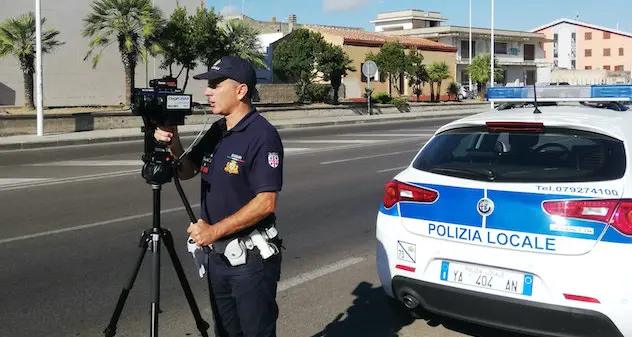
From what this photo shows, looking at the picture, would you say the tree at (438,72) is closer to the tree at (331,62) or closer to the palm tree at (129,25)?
the tree at (331,62)

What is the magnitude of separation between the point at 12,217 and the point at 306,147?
9.96 meters

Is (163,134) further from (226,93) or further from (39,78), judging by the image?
(39,78)

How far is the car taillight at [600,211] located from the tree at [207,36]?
26.4m

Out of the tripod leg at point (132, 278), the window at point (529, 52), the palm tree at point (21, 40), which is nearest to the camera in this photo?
the tripod leg at point (132, 278)

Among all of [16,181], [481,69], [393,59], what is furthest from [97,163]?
[481,69]

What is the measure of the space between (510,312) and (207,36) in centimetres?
2671

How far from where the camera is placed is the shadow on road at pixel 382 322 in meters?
4.44

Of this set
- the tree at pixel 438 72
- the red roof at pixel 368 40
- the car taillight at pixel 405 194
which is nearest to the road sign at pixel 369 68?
the red roof at pixel 368 40

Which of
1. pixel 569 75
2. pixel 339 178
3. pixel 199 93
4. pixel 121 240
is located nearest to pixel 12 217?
pixel 121 240

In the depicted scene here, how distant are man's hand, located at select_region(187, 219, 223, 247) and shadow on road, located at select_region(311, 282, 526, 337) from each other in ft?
5.93

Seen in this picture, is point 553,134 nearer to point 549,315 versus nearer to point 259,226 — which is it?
point 549,315

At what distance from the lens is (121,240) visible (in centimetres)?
687

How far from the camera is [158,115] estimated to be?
9.55 ft

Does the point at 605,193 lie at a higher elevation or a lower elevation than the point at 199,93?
lower
